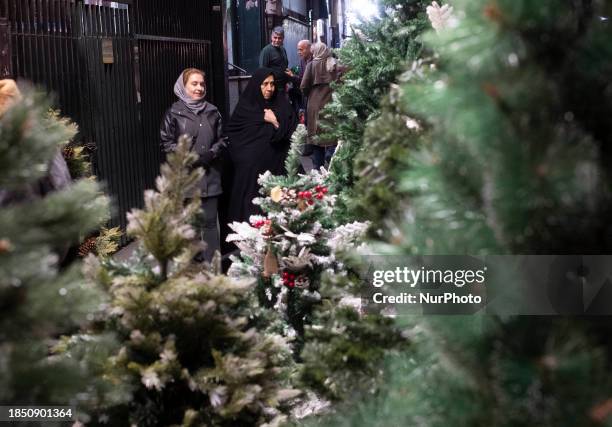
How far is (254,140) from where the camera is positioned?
8352 mm

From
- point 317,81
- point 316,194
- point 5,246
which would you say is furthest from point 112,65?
point 5,246

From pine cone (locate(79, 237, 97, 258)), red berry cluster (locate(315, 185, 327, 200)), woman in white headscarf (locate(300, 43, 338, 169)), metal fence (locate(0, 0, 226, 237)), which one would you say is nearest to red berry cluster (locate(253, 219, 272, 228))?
red berry cluster (locate(315, 185, 327, 200))

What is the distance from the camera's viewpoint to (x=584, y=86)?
1.25m

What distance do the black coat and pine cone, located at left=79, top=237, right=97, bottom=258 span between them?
7.42 ft

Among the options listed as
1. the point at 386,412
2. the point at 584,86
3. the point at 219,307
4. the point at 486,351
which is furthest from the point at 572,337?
the point at 219,307

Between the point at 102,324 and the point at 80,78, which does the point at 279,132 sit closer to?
the point at 80,78

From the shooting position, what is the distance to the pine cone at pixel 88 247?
210 inches

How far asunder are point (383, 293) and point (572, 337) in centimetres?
98

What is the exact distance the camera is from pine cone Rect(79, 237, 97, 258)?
5344mm

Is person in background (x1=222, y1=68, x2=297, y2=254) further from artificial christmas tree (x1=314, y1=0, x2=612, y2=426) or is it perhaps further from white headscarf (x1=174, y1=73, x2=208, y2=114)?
artificial christmas tree (x1=314, y1=0, x2=612, y2=426)

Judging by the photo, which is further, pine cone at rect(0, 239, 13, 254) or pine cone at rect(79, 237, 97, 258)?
pine cone at rect(79, 237, 97, 258)

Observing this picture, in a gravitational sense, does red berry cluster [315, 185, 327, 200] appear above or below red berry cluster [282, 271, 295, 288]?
above

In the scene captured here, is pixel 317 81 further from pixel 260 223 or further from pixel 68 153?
pixel 260 223

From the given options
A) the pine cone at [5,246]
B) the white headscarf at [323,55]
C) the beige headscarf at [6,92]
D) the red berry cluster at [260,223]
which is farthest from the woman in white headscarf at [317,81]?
the pine cone at [5,246]
